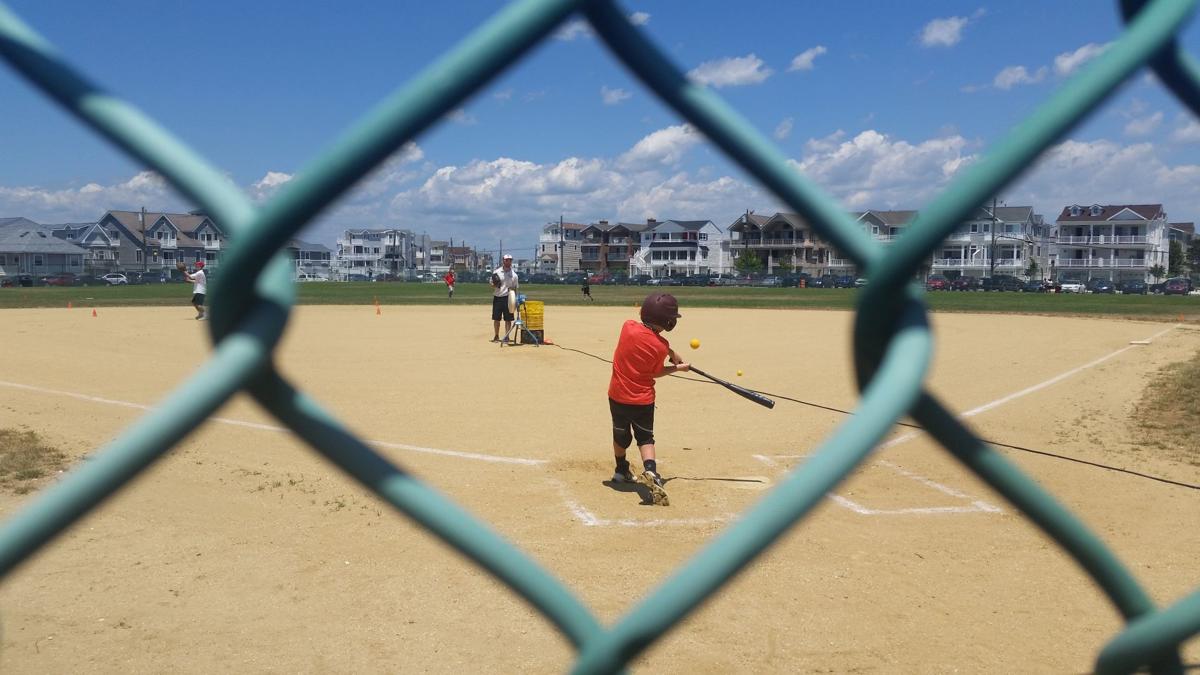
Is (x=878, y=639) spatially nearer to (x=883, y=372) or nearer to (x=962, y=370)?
(x=883, y=372)

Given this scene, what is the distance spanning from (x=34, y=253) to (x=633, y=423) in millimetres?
88031

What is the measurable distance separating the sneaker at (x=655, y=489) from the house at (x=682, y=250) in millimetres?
104424

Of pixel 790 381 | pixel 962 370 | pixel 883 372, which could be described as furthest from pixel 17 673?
pixel 962 370

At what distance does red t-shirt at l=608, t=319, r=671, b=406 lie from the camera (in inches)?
272

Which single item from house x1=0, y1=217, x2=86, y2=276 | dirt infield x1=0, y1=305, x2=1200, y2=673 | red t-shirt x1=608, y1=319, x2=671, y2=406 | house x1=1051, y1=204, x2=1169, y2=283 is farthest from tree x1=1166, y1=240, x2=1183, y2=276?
house x1=0, y1=217, x2=86, y2=276

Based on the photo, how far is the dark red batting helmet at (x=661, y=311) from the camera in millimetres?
6930

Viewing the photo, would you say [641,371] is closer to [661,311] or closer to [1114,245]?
[661,311]

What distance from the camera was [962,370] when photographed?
1523 cm

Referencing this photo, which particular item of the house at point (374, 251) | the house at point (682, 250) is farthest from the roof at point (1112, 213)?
the house at point (374, 251)

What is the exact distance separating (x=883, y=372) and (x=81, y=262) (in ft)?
330

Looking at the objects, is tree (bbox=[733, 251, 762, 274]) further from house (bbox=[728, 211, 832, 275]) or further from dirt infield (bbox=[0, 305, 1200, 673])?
dirt infield (bbox=[0, 305, 1200, 673])

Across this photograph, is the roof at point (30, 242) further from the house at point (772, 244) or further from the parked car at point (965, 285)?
the parked car at point (965, 285)

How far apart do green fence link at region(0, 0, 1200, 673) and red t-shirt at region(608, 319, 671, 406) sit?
6.02 metres

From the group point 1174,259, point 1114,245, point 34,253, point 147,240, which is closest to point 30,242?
point 34,253
